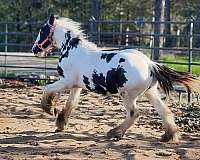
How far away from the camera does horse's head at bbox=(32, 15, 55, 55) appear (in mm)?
7074

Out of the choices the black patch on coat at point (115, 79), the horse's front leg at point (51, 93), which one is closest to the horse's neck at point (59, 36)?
the horse's front leg at point (51, 93)

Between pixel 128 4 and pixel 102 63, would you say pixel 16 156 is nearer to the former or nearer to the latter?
pixel 102 63

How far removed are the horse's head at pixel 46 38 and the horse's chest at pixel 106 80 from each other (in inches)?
36.4

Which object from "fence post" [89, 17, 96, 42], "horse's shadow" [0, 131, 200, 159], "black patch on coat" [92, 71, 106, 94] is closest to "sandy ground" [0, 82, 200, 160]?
"horse's shadow" [0, 131, 200, 159]

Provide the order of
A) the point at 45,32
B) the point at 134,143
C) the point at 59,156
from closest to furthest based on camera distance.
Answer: the point at 59,156 → the point at 134,143 → the point at 45,32

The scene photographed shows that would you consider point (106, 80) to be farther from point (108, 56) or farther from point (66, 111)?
point (66, 111)

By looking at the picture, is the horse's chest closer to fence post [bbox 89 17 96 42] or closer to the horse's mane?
the horse's mane

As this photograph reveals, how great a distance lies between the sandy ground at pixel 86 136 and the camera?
5.56 meters

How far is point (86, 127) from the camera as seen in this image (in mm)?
7227

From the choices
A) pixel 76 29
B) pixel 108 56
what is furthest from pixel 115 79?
pixel 76 29

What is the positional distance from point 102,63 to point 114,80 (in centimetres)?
31

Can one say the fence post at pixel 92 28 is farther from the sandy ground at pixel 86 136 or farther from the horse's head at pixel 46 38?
the horse's head at pixel 46 38

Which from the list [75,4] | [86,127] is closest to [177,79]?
[86,127]

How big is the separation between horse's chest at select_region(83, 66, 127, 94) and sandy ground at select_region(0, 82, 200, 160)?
0.62 m
